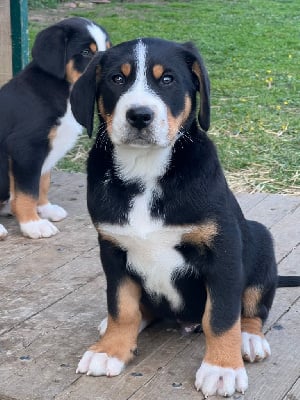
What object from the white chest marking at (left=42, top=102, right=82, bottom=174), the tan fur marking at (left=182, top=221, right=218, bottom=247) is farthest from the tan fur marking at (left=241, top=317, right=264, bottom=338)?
the white chest marking at (left=42, top=102, right=82, bottom=174)

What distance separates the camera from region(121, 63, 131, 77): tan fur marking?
304cm

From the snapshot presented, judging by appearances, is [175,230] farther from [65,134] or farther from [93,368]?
[65,134]

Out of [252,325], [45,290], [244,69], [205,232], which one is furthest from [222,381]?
[244,69]

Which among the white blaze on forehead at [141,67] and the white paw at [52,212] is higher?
the white blaze on forehead at [141,67]

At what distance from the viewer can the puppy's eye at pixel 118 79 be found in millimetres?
3072

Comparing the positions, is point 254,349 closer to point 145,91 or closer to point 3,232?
point 145,91

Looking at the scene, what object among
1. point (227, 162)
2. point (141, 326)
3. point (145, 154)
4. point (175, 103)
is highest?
point (175, 103)

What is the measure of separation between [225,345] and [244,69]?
316 inches

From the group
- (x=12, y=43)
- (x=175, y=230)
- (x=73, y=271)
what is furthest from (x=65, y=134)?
(x=175, y=230)

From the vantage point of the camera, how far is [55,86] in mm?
4984

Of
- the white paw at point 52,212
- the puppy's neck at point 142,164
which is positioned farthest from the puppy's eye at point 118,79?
the white paw at point 52,212

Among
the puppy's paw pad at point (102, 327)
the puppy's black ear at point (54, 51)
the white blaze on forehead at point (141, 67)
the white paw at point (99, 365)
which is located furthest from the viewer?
the puppy's black ear at point (54, 51)

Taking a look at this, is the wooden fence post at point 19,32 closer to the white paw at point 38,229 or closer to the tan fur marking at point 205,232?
the white paw at point 38,229

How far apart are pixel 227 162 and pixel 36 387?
3619 millimetres
